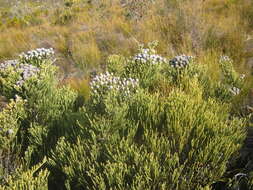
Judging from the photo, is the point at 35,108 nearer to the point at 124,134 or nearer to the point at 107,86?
the point at 107,86

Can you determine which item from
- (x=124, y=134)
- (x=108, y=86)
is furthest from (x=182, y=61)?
(x=124, y=134)

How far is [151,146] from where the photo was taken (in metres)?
1.46

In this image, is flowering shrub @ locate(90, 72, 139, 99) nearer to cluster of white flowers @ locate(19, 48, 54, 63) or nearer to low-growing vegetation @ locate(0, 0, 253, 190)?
low-growing vegetation @ locate(0, 0, 253, 190)

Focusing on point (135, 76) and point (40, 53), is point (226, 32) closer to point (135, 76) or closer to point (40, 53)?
point (135, 76)

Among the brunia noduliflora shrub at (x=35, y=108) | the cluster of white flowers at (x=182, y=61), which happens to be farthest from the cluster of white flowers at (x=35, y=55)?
the cluster of white flowers at (x=182, y=61)

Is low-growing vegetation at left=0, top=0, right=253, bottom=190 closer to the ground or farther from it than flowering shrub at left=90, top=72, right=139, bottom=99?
closer to the ground

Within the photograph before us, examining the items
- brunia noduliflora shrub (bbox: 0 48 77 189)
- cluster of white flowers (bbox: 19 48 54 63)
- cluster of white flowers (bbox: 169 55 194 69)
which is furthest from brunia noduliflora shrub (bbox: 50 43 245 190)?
cluster of white flowers (bbox: 19 48 54 63)

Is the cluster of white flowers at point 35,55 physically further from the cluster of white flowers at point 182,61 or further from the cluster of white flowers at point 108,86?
the cluster of white flowers at point 182,61

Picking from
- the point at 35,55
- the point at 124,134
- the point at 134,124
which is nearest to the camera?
the point at 134,124

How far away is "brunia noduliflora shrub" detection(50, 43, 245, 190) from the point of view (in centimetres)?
133

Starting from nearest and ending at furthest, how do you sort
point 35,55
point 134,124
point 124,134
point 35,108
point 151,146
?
point 151,146, point 134,124, point 124,134, point 35,108, point 35,55

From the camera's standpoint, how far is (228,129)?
1.48 m

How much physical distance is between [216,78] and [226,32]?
187cm

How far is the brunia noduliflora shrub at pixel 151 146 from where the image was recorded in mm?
1331
